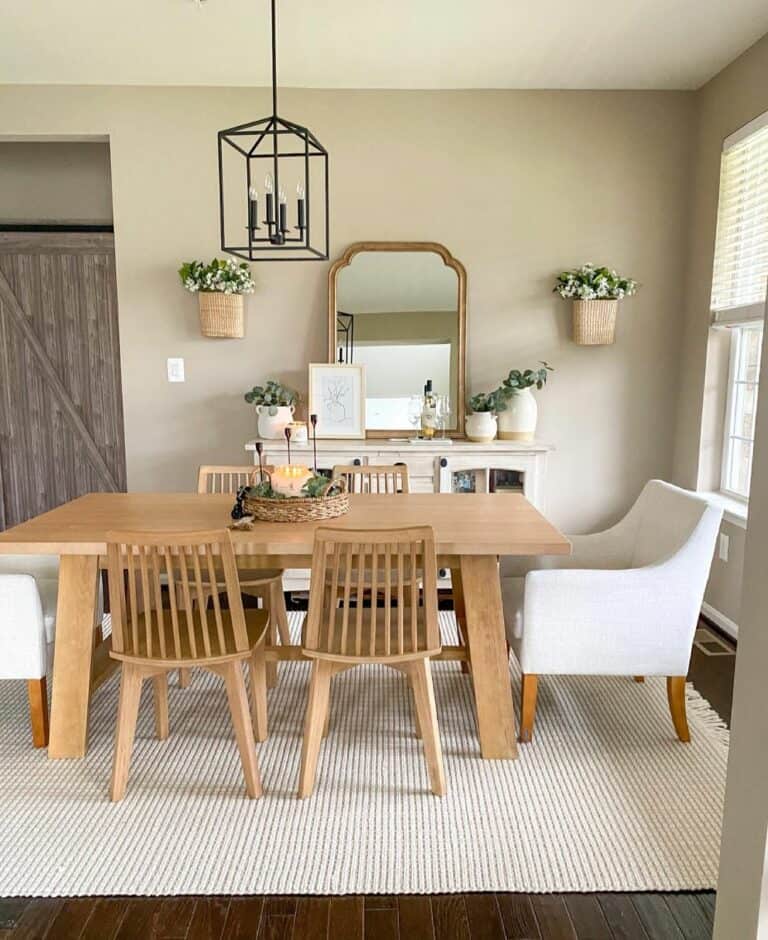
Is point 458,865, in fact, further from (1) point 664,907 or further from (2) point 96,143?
(2) point 96,143

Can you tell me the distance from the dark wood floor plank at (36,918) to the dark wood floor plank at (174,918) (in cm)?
25

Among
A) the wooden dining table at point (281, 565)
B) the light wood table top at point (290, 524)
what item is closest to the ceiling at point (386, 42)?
the light wood table top at point (290, 524)

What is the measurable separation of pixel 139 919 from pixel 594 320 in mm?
3438

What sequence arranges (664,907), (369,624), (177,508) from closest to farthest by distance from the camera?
1. (664,907)
2. (369,624)
3. (177,508)

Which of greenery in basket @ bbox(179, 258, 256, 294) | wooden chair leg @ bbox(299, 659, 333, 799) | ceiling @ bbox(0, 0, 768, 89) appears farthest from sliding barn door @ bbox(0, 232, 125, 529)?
wooden chair leg @ bbox(299, 659, 333, 799)

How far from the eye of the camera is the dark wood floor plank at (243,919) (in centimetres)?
168

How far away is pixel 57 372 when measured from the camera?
4.65m

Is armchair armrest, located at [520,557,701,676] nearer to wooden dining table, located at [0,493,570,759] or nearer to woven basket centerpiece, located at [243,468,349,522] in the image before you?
wooden dining table, located at [0,493,570,759]

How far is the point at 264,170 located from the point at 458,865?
11.7ft

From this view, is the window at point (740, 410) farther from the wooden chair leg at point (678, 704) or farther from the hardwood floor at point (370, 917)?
the hardwood floor at point (370, 917)

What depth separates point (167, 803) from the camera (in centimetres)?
217

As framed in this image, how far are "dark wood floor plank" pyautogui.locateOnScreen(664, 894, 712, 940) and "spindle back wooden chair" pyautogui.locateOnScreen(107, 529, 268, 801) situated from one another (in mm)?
1178

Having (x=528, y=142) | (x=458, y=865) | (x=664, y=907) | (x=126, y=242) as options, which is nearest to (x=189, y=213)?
(x=126, y=242)

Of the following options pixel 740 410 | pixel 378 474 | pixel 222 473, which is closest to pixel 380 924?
pixel 378 474
